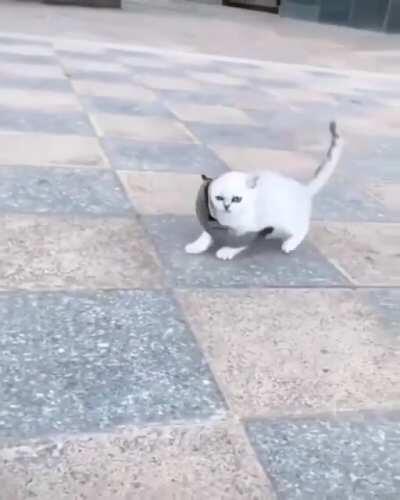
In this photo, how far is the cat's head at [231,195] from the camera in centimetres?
361

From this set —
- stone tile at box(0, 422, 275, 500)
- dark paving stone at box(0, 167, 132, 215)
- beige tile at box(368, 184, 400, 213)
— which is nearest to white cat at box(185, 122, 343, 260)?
dark paving stone at box(0, 167, 132, 215)

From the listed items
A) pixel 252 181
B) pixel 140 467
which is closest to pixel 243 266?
pixel 252 181

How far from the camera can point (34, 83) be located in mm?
8164

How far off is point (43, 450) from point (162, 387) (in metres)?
0.55

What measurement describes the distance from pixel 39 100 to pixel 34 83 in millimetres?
913

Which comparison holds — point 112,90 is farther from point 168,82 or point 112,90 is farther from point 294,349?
point 294,349

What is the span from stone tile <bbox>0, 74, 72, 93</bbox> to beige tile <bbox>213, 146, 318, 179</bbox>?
2.52 meters

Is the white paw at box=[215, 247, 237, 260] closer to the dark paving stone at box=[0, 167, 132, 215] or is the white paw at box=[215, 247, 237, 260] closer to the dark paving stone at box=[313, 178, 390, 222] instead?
the dark paving stone at box=[0, 167, 132, 215]

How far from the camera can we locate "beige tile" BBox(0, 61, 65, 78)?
8625mm

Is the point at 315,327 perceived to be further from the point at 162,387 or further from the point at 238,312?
the point at 162,387

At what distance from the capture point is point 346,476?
7.95 ft

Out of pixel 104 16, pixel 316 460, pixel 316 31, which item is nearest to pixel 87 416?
pixel 316 460

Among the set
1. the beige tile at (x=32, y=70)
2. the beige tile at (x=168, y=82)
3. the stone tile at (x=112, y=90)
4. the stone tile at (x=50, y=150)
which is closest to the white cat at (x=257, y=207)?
the stone tile at (x=50, y=150)

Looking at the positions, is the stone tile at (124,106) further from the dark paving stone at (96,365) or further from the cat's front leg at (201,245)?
the dark paving stone at (96,365)
